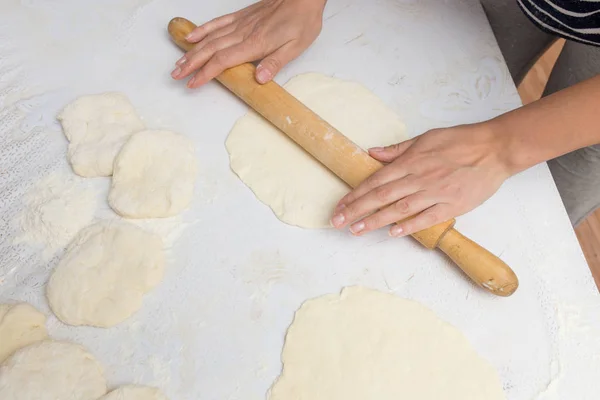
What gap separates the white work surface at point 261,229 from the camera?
3.09ft

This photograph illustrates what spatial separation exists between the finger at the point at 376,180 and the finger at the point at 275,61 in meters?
0.33

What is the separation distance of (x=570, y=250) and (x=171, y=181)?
80 cm

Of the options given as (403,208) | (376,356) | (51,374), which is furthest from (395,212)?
(51,374)

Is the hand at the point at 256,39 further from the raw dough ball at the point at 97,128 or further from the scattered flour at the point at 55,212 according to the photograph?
the scattered flour at the point at 55,212

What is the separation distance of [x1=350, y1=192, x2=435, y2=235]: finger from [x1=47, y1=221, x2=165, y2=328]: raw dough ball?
38 centimetres

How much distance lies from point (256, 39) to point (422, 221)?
55 cm

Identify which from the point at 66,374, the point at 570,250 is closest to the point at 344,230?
the point at 570,250

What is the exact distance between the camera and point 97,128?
1.15 meters

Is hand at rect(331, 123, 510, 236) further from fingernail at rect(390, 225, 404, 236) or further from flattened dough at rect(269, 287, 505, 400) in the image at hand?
flattened dough at rect(269, 287, 505, 400)

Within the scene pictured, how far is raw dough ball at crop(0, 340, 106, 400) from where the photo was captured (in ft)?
2.83

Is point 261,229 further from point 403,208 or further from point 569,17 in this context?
point 569,17

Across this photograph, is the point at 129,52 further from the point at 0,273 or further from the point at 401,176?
the point at 401,176

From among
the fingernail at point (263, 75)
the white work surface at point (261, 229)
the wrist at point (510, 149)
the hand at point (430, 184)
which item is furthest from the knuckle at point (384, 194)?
the fingernail at point (263, 75)

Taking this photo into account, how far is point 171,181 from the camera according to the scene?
3.56ft
